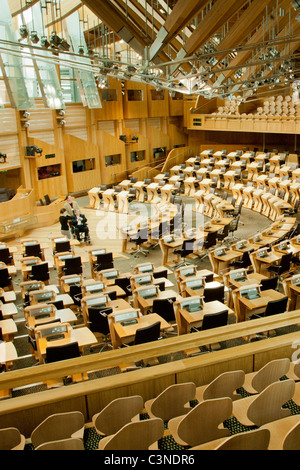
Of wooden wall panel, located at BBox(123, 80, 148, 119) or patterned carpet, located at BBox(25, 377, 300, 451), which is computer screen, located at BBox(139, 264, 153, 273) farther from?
wooden wall panel, located at BBox(123, 80, 148, 119)

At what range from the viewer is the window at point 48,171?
2145cm

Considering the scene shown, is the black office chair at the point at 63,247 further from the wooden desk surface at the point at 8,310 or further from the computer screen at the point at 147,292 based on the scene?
the computer screen at the point at 147,292

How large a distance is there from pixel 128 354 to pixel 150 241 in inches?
383

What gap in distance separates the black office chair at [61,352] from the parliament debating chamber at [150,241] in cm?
2

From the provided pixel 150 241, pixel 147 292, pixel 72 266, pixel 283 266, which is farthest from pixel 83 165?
pixel 147 292

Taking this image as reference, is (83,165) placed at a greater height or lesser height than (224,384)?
greater

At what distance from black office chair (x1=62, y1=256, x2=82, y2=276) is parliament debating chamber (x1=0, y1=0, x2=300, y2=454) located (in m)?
0.03

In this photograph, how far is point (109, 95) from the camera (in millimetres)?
24641

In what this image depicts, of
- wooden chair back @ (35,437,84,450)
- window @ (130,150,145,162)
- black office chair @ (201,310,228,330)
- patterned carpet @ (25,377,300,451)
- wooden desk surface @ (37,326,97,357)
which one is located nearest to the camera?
wooden chair back @ (35,437,84,450)

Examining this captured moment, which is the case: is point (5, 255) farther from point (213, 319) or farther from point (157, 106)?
point (157, 106)

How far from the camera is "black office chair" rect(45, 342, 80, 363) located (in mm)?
6430

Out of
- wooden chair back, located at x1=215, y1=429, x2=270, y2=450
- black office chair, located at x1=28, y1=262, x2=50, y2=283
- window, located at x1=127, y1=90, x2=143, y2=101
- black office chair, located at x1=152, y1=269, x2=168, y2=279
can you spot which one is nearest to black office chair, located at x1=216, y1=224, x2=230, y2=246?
black office chair, located at x1=152, y1=269, x2=168, y2=279

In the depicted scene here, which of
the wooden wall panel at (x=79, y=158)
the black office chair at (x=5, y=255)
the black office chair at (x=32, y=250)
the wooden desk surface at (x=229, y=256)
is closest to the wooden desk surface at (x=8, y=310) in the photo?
the black office chair at (x=5, y=255)

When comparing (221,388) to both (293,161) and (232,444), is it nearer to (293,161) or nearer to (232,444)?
(232,444)
